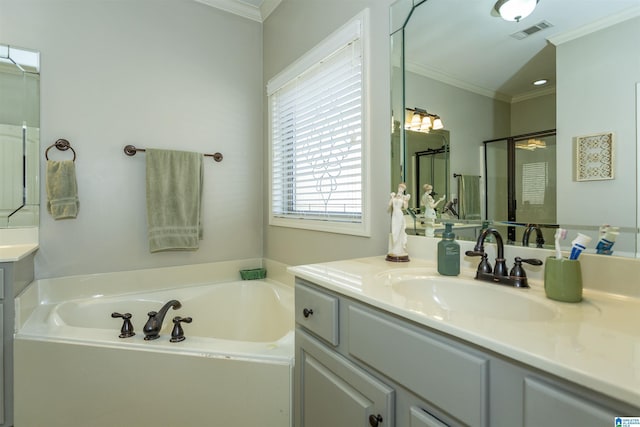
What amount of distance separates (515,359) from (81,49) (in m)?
2.68

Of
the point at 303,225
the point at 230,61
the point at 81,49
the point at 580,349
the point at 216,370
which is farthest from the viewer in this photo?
the point at 230,61

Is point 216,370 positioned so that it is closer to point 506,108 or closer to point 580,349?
point 580,349

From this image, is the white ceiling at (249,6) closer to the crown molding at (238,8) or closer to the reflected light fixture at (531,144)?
the crown molding at (238,8)

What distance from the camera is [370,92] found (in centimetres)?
164

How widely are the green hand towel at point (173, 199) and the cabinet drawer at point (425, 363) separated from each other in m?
1.69

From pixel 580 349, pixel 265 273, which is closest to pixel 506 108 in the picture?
pixel 580 349

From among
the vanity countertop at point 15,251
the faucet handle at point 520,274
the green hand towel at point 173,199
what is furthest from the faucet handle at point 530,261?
the vanity countertop at point 15,251

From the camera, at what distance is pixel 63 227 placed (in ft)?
6.50

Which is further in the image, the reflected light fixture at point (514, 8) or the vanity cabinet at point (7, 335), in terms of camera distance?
the vanity cabinet at point (7, 335)

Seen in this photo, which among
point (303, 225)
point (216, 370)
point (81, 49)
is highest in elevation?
point (81, 49)

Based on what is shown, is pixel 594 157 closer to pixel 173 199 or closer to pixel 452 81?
pixel 452 81

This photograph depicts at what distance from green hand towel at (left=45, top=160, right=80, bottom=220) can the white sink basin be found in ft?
6.43

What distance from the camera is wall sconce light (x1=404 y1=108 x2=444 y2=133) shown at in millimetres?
1443

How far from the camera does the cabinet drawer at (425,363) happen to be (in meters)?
0.63
